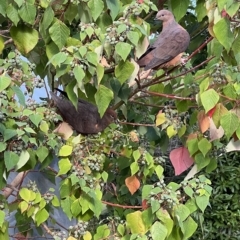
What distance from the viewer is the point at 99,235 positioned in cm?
125

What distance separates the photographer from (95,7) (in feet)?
3.60

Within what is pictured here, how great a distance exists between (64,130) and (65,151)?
79 mm

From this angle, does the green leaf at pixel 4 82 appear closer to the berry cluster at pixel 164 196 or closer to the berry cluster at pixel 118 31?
the berry cluster at pixel 118 31

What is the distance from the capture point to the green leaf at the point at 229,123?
3.70ft

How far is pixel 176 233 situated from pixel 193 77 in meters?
0.46

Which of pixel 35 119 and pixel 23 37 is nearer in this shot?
pixel 35 119

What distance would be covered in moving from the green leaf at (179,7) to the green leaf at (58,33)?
34 centimetres

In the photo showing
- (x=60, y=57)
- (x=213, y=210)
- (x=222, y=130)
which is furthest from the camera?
(x=213, y=210)

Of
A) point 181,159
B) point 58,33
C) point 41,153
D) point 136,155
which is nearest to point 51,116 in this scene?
point 41,153

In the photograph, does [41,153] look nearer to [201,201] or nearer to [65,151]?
[65,151]

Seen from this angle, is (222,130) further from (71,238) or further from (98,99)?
(71,238)

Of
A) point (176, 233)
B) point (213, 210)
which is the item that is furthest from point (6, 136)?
point (213, 210)

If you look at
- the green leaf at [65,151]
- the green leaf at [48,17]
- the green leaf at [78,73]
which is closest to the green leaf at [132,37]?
the green leaf at [78,73]

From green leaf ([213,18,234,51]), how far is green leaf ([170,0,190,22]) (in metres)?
0.25
